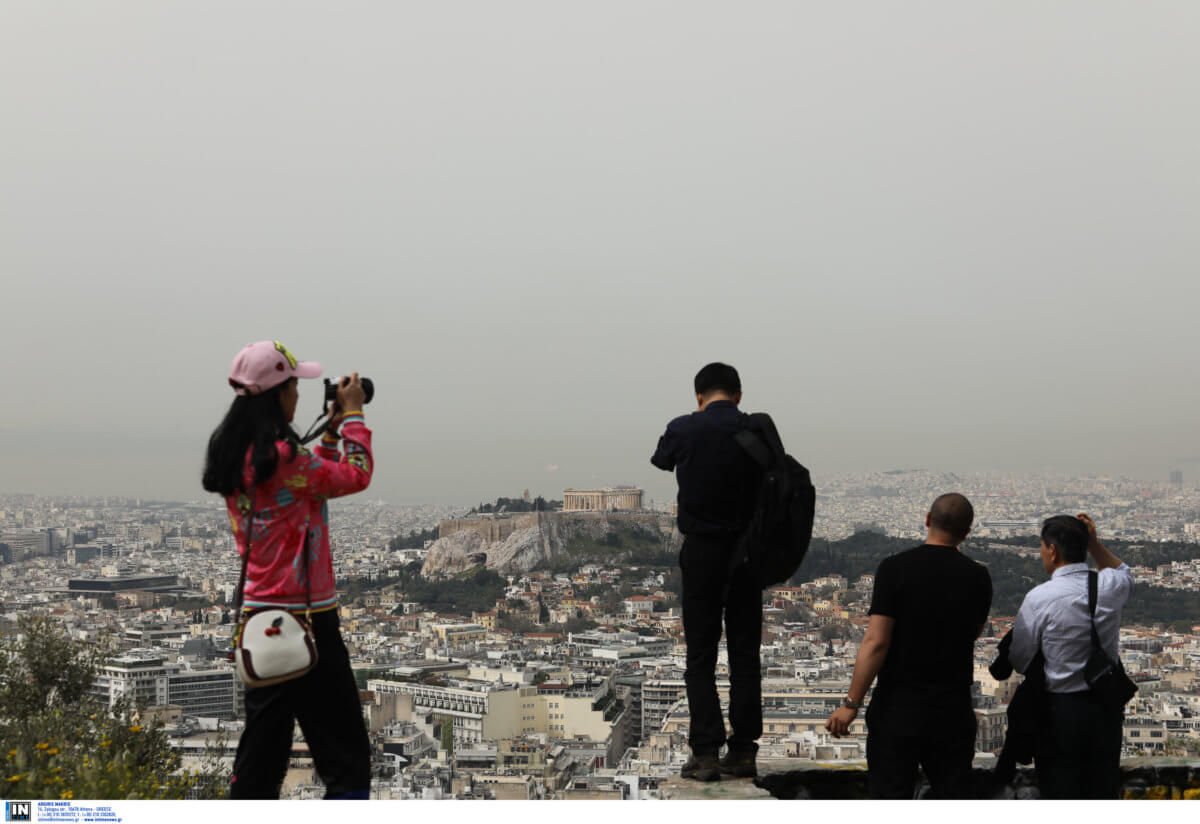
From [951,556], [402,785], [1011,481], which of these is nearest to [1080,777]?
[951,556]

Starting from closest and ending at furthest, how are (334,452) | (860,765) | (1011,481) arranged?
(334,452) → (860,765) → (1011,481)

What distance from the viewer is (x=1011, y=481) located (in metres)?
13.9

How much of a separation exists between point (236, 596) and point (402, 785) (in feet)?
17.5

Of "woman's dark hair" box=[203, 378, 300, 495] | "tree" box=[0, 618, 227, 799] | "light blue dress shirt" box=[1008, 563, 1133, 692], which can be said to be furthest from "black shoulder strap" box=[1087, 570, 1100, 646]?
"tree" box=[0, 618, 227, 799]

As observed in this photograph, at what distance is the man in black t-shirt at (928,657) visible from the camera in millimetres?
2438

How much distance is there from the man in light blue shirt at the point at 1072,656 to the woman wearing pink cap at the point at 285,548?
178 centimetres

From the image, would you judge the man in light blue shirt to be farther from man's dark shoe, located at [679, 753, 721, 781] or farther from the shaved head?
man's dark shoe, located at [679, 753, 721, 781]

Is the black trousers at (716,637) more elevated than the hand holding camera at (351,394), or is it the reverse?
the hand holding camera at (351,394)

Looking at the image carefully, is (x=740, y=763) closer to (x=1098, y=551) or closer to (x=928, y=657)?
(x=928, y=657)

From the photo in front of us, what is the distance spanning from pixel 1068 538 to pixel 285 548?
2021 millimetres

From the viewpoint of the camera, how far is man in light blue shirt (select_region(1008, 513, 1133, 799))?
8.60 feet

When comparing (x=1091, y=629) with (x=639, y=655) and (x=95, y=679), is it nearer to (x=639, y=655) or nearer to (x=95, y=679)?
(x=95, y=679)

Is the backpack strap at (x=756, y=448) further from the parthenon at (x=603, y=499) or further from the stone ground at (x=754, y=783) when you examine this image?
the parthenon at (x=603, y=499)

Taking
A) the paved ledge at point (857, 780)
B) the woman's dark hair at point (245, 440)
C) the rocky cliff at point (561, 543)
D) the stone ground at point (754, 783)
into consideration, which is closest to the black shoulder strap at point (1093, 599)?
the paved ledge at point (857, 780)
